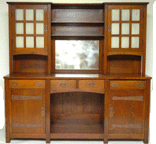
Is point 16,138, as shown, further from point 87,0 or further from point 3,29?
point 87,0

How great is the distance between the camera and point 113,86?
309 centimetres

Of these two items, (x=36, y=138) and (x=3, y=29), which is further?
(x=3, y=29)

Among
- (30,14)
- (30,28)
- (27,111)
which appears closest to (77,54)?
(30,28)

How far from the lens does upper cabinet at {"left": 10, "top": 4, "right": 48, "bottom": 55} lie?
3348 millimetres

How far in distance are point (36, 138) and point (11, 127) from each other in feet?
1.44

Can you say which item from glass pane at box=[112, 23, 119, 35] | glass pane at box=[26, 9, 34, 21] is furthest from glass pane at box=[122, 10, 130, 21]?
glass pane at box=[26, 9, 34, 21]

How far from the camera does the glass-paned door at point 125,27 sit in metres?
3.35

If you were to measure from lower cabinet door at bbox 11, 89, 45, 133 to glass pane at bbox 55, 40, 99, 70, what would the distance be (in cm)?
78

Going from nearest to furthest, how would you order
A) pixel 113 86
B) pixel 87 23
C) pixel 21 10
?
pixel 113 86, pixel 21 10, pixel 87 23

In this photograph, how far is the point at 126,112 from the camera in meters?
3.13

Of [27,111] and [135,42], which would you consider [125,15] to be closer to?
[135,42]

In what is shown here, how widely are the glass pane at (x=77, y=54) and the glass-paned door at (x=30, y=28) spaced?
0.36 m

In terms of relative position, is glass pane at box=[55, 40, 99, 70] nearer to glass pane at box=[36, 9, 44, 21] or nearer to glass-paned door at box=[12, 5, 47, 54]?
glass-paned door at box=[12, 5, 47, 54]

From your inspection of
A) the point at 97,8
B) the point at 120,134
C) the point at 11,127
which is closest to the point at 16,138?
the point at 11,127
